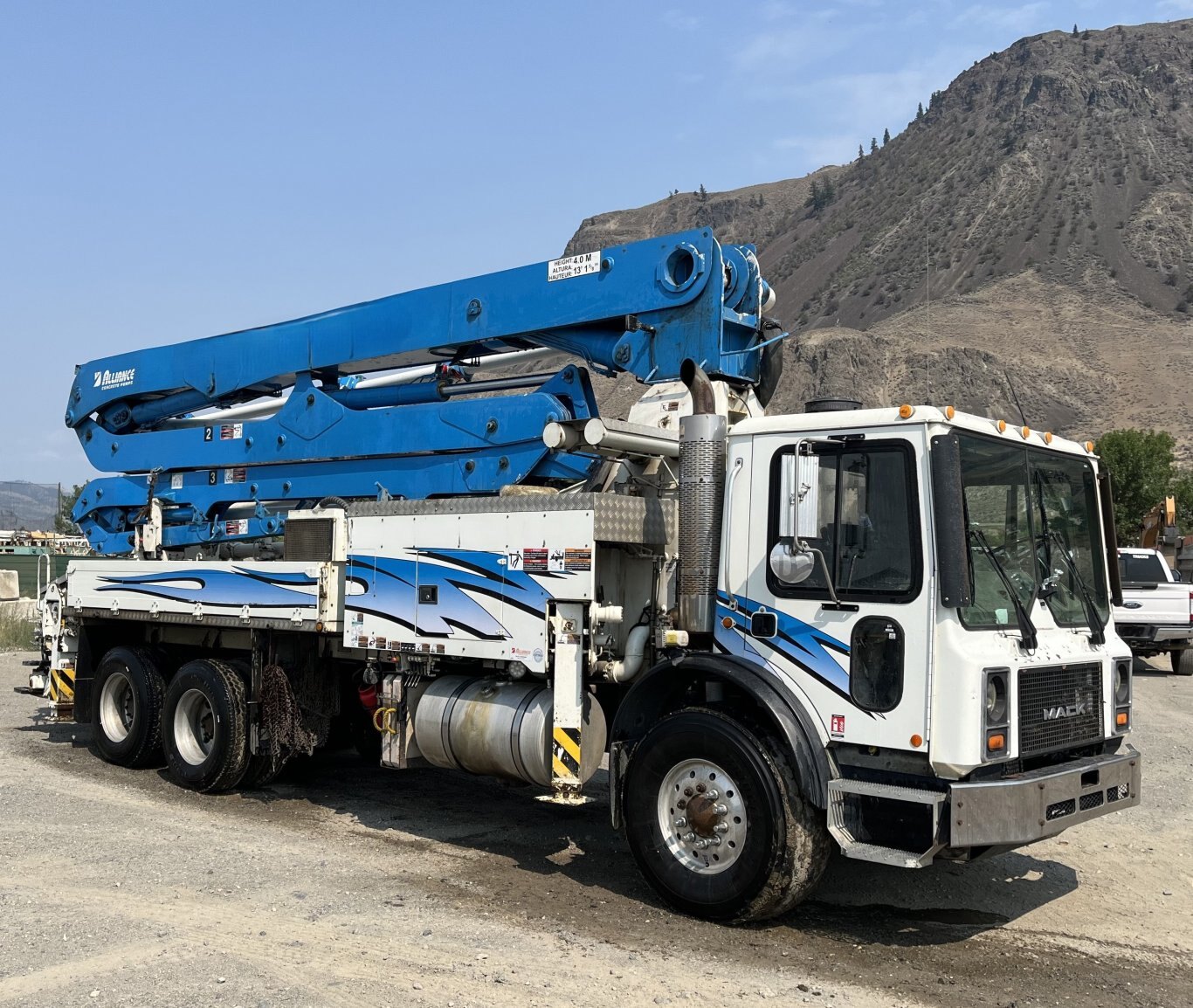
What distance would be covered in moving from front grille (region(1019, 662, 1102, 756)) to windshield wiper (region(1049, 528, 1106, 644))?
205mm

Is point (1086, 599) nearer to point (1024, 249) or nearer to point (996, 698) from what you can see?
point (996, 698)

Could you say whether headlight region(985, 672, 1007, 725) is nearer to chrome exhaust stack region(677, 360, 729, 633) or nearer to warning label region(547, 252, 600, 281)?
chrome exhaust stack region(677, 360, 729, 633)

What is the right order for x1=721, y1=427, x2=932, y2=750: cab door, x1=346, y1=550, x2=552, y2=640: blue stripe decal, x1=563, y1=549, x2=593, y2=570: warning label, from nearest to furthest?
x1=721, y1=427, x2=932, y2=750: cab door → x1=563, y1=549, x2=593, y2=570: warning label → x1=346, y1=550, x2=552, y2=640: blue stripe decal

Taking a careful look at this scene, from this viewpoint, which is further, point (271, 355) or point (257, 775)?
point (271, 355)

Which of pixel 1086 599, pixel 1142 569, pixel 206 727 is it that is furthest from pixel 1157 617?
pixel 206 727


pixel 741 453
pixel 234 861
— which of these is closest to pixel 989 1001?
pixel 741 453

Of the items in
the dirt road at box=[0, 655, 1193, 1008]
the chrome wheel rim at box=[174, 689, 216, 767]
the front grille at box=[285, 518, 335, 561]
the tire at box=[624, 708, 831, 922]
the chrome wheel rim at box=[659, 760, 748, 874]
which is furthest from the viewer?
the chrome wheel rim at box=[174, 689, 216, 767]

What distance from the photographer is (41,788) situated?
9461 mm

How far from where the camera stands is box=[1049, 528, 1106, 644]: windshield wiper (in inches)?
255

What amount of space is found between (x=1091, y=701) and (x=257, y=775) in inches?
254

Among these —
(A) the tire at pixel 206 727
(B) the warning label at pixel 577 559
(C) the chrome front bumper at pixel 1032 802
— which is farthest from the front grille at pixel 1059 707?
(A) the tire at pixel 206 727

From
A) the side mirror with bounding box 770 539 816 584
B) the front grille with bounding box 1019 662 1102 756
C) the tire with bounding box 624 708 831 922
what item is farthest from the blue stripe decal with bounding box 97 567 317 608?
the front grille with bounding box 1019 662 1102 756

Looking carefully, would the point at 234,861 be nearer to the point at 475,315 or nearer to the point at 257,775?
the point at 257,775

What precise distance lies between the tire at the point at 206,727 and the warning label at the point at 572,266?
416cm
